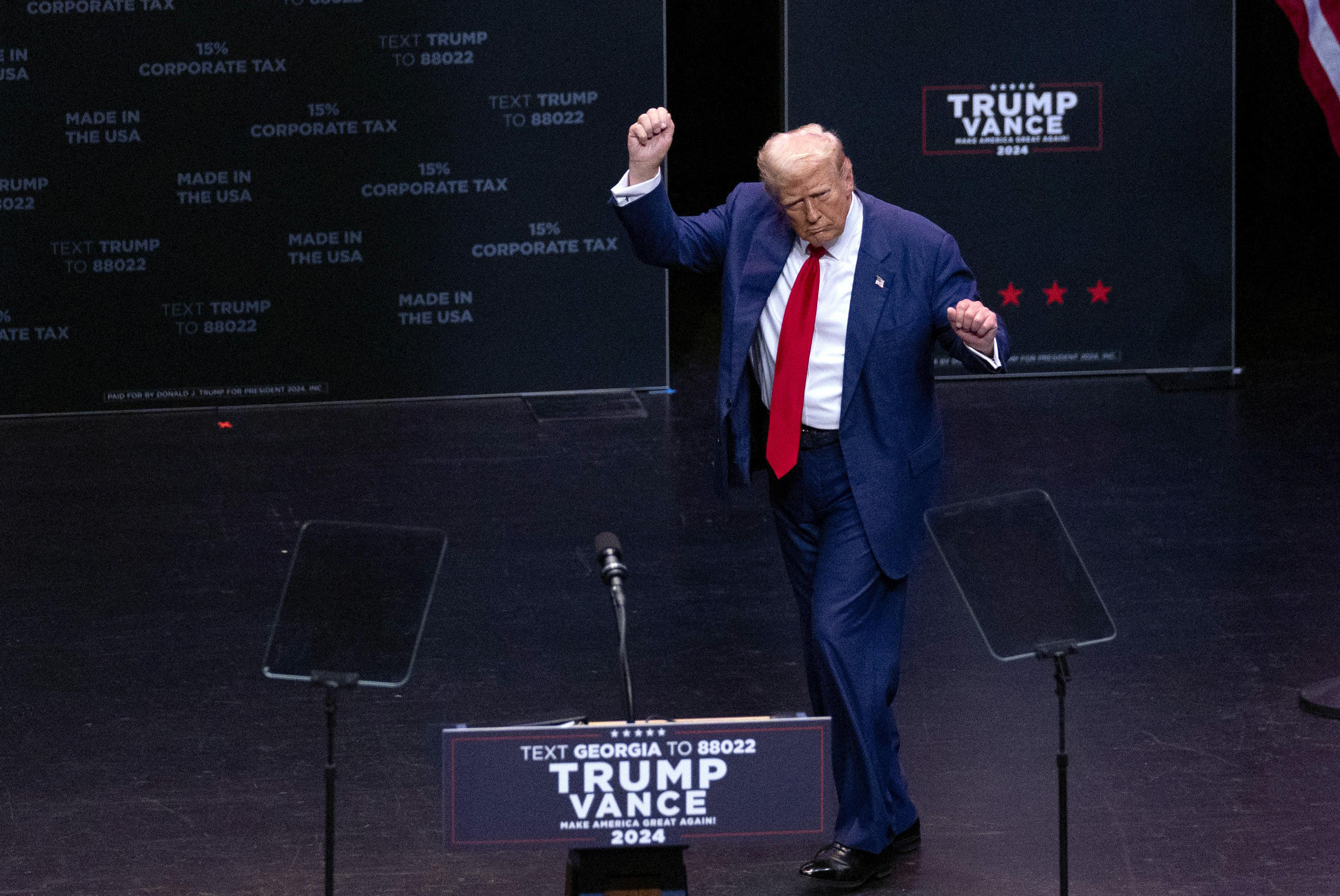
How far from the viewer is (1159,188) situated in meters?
8.38

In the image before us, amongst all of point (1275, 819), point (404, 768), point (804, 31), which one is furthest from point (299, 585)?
point (804, 31)

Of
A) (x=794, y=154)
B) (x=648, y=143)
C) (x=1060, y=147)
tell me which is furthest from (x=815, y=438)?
(x=1060, y=147)

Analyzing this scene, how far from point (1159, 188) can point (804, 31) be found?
70.5 inches

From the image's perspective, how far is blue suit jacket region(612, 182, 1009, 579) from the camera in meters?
3.76

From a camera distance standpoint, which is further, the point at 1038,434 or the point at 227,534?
the point at 1038,434

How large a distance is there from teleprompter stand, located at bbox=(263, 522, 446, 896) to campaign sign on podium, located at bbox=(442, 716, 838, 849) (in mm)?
352

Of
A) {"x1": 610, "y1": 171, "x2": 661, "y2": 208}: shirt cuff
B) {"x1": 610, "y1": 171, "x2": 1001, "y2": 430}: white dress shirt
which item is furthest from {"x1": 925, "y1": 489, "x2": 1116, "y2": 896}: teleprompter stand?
{"x1": 610, "y1": 171, "x2": 661, "y2": 208}: shirt cuff

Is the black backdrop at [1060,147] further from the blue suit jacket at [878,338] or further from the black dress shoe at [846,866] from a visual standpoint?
the black dress shoe at [846,866]

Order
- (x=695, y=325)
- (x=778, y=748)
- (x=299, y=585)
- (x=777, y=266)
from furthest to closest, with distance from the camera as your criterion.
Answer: (x=695, y=325) → (x=777, y=266) → (x=299, y=585) → (x=778, y=748)

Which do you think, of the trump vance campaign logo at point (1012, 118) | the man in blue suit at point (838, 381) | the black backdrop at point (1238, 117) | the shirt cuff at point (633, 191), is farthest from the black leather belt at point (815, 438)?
the black backdrop at point (1238, 117)

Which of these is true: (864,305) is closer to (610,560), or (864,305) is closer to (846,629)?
(846,629)

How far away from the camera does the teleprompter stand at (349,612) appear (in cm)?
311

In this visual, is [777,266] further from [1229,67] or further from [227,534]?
[1229,67]

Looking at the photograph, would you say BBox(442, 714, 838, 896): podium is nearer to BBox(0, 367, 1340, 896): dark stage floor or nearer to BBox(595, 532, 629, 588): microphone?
BBox(595, 532, 629, 588): microphone
